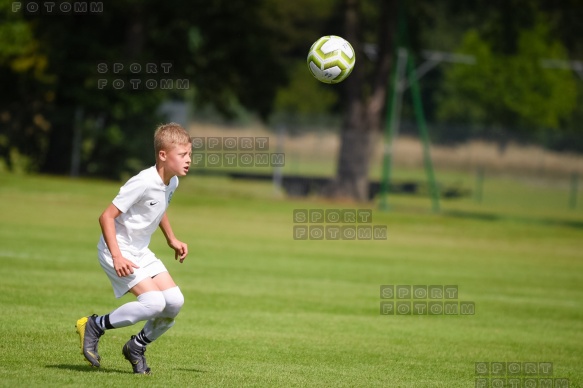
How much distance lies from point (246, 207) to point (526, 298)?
15.3m

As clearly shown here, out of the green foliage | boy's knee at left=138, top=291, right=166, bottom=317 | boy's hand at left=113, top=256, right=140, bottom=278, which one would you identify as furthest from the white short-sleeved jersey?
the green foliage

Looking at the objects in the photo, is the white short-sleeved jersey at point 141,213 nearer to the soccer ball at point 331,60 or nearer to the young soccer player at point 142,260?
the young soccer player at point 142,260

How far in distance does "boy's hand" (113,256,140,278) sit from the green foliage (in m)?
58.0

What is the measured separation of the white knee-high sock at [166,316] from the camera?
783 centimetres

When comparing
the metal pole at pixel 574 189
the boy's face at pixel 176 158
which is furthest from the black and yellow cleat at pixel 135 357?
the metal pole at pixel 574 189

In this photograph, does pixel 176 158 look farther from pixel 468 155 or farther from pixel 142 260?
pixel 468 155

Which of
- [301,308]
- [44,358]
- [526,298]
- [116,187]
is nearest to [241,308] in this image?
[301,308]

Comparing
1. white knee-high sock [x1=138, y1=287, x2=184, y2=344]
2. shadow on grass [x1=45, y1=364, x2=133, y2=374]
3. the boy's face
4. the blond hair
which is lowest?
shadow on grass [x1=45, y1=364, x2=133, y2=374]

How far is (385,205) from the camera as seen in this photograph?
31.2m

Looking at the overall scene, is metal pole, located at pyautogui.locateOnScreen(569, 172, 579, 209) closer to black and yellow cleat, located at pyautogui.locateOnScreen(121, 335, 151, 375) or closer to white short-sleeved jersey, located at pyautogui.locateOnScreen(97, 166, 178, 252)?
white short-sleeved jersey, located at pyautogui.locateOnScreen(97, 166, 178, 252)

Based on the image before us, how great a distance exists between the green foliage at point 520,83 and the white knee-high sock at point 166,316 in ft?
189

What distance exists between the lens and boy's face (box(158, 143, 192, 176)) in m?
7.92

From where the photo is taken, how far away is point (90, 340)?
26.0 ft

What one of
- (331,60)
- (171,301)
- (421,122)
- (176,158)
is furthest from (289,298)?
(421,122)
